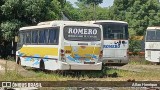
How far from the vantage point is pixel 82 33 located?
20.6 meters

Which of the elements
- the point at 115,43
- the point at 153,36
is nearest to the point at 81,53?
the point at 115,43

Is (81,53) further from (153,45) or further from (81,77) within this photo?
(153,45)

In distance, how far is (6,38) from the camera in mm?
33188

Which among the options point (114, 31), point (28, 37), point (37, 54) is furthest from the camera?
point (114, 31)

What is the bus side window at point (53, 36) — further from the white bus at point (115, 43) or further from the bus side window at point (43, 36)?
the white bus at point (115, 43)

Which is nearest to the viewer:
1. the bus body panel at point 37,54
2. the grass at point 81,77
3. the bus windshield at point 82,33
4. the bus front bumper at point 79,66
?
the grass at point 81,77

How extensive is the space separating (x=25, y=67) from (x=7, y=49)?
10.7 m

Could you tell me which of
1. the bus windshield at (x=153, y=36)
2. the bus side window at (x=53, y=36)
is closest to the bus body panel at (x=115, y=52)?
the bus side window at (x=53, y=36)

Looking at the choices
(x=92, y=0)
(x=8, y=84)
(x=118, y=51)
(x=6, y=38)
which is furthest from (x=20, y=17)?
(x=92, y=0)

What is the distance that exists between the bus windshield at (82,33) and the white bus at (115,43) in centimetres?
519

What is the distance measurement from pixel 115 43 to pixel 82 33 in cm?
589

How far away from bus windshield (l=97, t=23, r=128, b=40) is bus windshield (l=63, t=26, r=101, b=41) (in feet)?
17.8

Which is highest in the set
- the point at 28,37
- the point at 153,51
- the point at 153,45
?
the point at 28,37

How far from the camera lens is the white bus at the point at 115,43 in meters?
26.0
